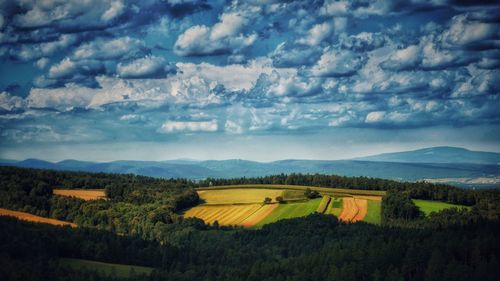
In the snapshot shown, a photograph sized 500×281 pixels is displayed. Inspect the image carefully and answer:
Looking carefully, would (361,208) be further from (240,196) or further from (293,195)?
(240,196)

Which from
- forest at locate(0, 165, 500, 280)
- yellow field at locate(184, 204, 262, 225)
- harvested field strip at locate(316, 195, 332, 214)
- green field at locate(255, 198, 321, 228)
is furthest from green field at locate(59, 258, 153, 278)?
harvested field strip at locate(316, 195, 332, 214)

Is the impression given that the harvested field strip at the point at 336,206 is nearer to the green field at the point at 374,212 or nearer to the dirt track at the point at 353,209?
the dirt track at the point at 353,209

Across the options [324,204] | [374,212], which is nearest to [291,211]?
[324,204]

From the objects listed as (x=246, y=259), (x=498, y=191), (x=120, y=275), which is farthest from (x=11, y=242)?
(x=498, y=191)

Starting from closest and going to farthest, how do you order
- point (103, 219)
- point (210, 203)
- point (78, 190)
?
point (103, 219) < point (210, 203) < point (78, 190)

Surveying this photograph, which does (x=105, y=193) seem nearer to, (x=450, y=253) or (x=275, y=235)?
(x=275, y=235)

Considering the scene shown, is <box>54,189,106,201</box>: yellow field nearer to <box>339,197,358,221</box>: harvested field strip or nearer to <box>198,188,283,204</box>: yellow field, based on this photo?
<box>198,188,283,204</box>: yellow field
